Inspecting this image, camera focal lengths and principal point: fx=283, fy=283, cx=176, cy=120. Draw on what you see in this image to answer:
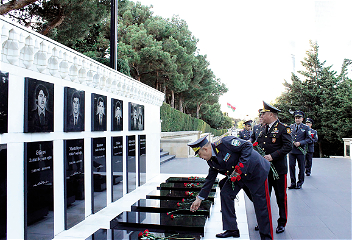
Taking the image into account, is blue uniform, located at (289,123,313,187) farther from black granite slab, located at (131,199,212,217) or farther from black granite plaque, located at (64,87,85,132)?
black granite plaque, located at (64,87,85,132)

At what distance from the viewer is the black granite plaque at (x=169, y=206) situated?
4.68 m

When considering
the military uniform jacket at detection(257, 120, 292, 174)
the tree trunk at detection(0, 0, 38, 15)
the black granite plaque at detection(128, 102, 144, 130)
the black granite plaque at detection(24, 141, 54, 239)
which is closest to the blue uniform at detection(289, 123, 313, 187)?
the military uniform jacket at detection(257, 120, 292, 174)

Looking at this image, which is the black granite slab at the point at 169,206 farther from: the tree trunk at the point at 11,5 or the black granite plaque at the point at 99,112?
the tree trunk at the point at 11,5

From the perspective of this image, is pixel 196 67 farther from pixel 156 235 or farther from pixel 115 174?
pixel 156 235

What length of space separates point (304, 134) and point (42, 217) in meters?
7.00

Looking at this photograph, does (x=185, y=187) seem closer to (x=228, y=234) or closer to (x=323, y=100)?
(x=228, y=234)

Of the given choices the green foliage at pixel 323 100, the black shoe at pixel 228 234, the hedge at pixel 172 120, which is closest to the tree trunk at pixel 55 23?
the hedge at pixel 172 120

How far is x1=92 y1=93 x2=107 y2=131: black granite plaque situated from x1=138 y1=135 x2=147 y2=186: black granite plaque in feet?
6.52

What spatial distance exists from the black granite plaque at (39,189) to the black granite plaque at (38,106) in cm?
23

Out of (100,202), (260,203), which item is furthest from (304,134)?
(100,202)

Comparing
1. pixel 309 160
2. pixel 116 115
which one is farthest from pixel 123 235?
pixel 309 160

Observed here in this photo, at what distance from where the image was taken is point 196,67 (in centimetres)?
3291

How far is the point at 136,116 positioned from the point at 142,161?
1276 mm

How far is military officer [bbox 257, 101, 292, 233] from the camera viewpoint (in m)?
4.43
